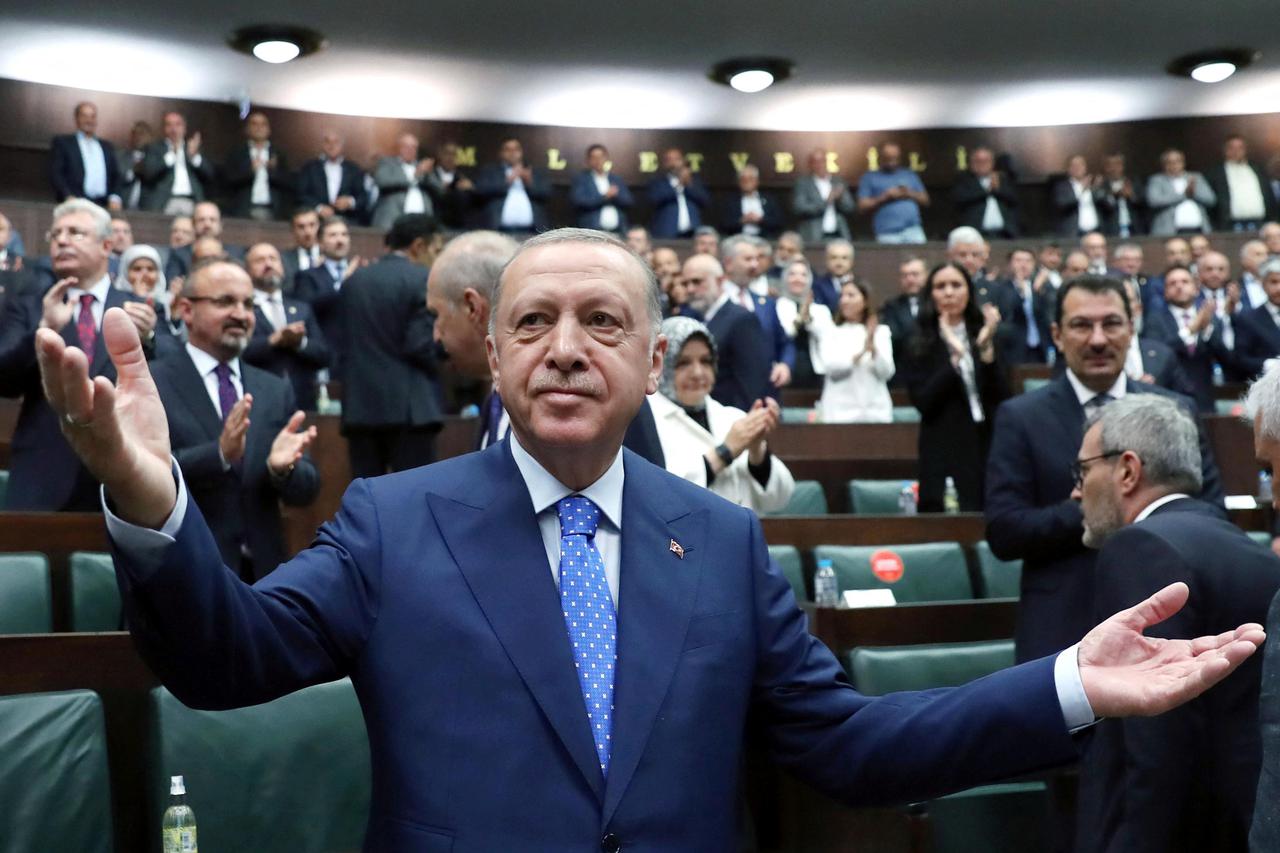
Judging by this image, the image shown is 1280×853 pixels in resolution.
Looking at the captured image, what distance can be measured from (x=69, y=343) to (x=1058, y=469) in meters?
2.63

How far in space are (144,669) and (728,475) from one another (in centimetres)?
160

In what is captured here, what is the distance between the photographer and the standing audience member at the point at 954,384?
187 inches

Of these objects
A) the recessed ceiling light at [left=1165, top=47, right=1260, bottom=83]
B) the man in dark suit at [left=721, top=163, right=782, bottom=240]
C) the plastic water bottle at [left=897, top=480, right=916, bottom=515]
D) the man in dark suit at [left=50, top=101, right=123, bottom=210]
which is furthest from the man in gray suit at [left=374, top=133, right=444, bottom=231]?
the recessed ceiling light at [left=1165, top=47, right=1260, bottom=83]

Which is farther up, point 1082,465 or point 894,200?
point 894,200

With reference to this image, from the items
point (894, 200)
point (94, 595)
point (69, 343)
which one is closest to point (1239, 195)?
point (894, 200)

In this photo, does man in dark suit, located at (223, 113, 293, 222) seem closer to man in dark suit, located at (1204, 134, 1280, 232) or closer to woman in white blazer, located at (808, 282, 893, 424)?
woman in white blazer, located at (808, 282, 893, 424)

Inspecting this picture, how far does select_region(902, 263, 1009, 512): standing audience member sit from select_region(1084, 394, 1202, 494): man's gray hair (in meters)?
1.93

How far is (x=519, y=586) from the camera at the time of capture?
4.66ft

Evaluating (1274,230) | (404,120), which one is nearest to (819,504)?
(1274,230)

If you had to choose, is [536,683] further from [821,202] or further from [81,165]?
[821,202]

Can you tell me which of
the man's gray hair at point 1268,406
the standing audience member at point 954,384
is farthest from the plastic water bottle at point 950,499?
the man's gray hair at point 1268,406

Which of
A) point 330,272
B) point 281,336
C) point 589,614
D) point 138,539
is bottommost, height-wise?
point 589,614

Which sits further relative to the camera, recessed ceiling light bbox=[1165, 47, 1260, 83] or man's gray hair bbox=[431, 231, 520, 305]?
recessed ceiling light bbox=[1165, 47, 1260, 83]

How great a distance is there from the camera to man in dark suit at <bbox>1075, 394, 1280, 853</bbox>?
7.49 ft
